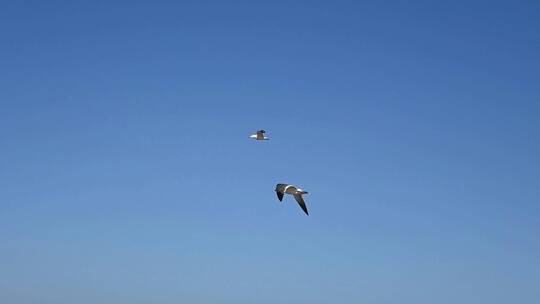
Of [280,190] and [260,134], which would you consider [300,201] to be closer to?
[280,190]

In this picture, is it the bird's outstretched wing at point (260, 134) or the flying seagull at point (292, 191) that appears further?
the bird's outstretched wing at point (260, 134)

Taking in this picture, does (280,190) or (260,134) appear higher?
(260,134)

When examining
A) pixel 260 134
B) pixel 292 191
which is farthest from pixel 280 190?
pixel 260 134

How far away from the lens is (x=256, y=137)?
→ 393 ft

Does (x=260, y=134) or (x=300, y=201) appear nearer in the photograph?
(x=300, y=201)

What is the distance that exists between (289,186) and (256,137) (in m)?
13.6

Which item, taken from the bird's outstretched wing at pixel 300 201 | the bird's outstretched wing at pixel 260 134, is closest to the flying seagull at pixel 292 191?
the bird's outstretched wing at pixel 300 201

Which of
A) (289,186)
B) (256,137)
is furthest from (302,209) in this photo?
(256,137)

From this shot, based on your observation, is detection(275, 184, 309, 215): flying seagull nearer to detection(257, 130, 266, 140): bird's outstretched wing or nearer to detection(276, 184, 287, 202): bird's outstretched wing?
detection(276, 184, 287, 202): bird's outstretched wing

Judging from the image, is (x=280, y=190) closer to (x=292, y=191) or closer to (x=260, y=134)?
(x=292, y=191)

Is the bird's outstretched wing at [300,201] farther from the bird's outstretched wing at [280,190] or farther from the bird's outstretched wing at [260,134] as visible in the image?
the bird's outstretched wing at [260,134]

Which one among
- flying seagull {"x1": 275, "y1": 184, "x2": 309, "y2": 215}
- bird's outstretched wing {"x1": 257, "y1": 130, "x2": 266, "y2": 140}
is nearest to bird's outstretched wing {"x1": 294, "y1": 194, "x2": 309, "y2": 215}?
flying seagull {"x1": 275, "y1": 184, "x2": 309, "y2": 215}

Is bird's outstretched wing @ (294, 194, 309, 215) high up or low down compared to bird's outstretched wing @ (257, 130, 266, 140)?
down

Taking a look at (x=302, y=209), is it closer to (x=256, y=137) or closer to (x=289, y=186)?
(x=289, y=186)
